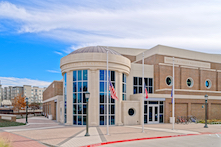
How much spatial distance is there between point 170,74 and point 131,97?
335 inches

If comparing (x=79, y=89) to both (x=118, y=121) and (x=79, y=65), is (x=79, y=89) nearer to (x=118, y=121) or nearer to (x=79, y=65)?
(x=79, y=65)

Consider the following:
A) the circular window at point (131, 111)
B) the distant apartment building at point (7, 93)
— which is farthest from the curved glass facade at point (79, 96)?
the distant apartment building at point (7, 93)

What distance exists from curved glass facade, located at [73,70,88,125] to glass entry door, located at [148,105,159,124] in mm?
9430

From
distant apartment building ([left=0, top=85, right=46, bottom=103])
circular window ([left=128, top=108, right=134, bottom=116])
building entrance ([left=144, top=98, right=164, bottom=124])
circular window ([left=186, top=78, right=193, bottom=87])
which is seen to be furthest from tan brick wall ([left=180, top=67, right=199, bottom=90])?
distant apartment building ([left=0, top=85, right=46, bottom=103])

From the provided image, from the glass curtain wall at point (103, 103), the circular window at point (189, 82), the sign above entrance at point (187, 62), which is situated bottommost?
the glass curtain wall at point (103, 103)

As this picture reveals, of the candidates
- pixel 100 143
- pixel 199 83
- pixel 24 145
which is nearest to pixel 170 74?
pixel 199 83

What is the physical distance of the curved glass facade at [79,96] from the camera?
2604 cm

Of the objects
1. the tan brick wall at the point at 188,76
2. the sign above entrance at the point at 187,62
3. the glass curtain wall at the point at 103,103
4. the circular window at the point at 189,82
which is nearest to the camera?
the glass curtain wall at the point at 103,103

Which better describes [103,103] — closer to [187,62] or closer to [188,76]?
[188,76]

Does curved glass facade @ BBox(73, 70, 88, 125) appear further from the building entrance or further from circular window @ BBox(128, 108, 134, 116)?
the building entrance

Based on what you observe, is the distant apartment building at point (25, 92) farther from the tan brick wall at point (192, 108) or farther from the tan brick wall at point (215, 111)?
the tan brick wall at point (215, 111)

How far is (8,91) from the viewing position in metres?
174

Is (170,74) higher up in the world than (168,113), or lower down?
higher up

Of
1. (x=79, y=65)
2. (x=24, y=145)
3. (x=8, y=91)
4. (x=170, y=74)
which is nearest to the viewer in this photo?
(x=24, y=145)
